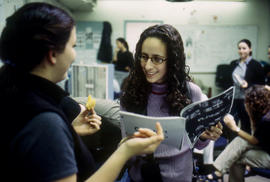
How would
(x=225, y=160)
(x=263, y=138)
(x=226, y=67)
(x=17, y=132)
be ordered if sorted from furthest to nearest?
(x=226, y=67) → (x=225, y=160) → (x=263, y=138) → (x=17, y=132)

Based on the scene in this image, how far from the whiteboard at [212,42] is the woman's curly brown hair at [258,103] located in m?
3.48

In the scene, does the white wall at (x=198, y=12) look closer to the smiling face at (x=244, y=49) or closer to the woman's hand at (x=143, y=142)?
the smiling face at (x=244, y=49)

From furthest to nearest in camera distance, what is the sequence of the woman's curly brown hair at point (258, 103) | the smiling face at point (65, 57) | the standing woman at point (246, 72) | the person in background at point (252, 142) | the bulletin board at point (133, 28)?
the bulletin board at point (133, 28)
the standing woman at point (246, 72)
the woman's curly brown hair at point (258, 103)
the person in background at point (252, 142)
the smiling face at point (65, 57)

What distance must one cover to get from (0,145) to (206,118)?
733 mm

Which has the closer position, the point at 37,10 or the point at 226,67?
the point at 37,10

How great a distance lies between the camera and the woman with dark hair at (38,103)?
0.57 m

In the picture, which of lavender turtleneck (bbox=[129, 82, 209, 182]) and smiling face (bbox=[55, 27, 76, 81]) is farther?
lavender turtleneck (bbox=[129, 82, 209, 182])

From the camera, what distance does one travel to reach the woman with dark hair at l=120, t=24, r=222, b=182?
103 cm

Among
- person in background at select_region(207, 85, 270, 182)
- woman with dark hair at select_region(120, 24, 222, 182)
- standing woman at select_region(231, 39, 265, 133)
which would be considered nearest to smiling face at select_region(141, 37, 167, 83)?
woman with dark hair at select_region(120, 24, 222, 182)

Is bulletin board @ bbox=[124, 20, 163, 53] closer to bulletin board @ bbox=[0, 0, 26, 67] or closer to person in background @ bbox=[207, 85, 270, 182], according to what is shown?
bulletin board @ bbox=[0, 0, 26, 67]

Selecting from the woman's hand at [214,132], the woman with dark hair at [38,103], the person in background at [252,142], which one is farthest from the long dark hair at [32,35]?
the person in background at [252,142]

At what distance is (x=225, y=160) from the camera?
199cm

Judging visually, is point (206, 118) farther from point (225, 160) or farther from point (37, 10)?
point (225, 160)

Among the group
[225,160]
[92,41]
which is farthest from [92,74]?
[92,41]
